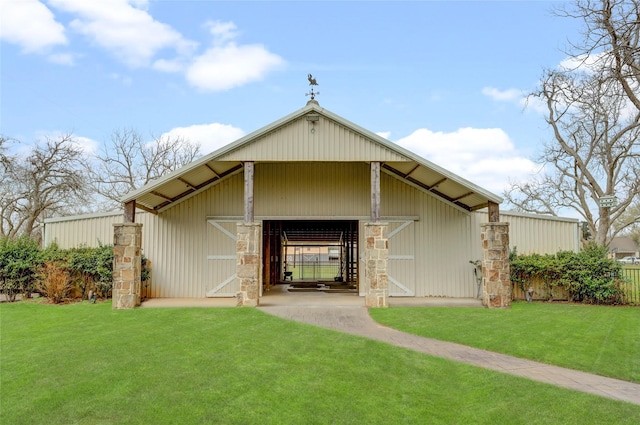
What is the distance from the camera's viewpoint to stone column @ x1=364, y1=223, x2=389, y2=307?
10.3 meters

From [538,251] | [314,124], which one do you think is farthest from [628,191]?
[314,124]

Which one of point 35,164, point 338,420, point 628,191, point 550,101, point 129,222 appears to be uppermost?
point 550,101

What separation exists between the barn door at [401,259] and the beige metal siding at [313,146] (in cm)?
275

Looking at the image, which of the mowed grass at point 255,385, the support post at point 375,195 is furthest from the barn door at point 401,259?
the mowed grass at point 255,385

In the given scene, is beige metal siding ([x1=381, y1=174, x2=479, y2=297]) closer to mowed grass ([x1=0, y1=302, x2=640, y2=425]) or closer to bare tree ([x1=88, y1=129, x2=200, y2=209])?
mowed grass ([x1=0, y1=302, x2=640, y2=425])

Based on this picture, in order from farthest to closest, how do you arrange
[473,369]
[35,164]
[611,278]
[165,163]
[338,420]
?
[165,163] < [35,164] < [611,278] < [473,369] < [338,420]

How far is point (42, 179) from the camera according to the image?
22078 mm

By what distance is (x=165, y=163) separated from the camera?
102 feet

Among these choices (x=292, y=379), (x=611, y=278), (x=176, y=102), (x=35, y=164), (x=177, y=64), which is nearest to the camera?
(x=292, y=379)

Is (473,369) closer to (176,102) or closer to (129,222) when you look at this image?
(129,222)

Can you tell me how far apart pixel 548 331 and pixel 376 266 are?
377cm

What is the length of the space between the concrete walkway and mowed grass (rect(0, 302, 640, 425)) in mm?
366

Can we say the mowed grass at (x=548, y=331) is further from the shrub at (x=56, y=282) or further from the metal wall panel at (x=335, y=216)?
the shrub at (x=56, y=282)

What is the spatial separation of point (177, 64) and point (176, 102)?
6.50 ft
